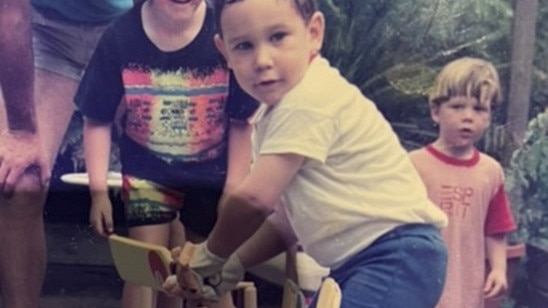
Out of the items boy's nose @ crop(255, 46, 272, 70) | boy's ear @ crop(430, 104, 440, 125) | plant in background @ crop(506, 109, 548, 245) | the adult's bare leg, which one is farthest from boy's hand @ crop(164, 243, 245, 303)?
plant in background @ crop(506, 109, 548, 245)

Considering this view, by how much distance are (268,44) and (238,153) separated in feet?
0.82

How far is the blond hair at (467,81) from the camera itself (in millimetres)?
2447

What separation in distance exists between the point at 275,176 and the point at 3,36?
2.18 feet

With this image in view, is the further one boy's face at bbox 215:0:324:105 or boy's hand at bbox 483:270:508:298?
boy's hand at bbox 483:270:508:298

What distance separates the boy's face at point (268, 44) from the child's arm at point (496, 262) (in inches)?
23.6

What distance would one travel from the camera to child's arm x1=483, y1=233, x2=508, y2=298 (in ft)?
8.26

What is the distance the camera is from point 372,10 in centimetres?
242

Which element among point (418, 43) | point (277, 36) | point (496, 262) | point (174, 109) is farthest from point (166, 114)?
point (496, 262)

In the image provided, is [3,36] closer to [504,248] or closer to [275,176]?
[275,176]

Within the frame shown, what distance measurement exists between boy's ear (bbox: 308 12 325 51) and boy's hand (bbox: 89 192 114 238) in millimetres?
573

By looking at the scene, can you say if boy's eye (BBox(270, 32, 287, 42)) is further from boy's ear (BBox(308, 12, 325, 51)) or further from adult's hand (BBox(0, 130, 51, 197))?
adult's hand (BBox(0, 130, 51, 197))

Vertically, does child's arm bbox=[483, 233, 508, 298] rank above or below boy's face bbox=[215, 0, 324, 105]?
below

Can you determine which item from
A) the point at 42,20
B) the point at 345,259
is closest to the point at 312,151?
the point at 345,259

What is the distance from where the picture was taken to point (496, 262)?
8.28 ft
